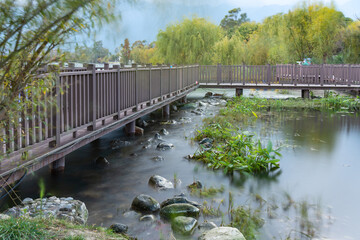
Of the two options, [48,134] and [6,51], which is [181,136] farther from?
[6,51]

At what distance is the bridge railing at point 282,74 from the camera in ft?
60.8

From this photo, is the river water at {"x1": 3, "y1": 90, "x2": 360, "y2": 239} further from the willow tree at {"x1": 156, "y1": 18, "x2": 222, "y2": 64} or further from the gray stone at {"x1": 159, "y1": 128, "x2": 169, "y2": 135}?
the willow tree at {"x1": 156, "y1": 18, "x2": 222, "y2": 64}

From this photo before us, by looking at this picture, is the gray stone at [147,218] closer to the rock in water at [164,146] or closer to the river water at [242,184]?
the river water at [242,184]

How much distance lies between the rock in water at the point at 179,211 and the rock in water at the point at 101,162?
2538 millimetres

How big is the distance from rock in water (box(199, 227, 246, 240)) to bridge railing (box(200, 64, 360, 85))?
15.8 m

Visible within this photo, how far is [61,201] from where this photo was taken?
193 inches

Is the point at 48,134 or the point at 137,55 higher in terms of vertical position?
the point at 137,55

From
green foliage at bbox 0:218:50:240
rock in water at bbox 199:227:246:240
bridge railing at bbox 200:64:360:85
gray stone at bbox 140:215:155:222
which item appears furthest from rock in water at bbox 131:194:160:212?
bridge railing at bbox 200:64:360:85

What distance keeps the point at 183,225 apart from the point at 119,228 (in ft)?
2.26

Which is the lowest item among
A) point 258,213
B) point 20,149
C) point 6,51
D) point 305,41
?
point 258,213

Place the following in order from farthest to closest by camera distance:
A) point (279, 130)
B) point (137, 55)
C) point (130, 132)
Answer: point (137, 55)
point (279, 130)
point (130, 132)

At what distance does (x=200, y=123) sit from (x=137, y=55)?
2494 centimetres

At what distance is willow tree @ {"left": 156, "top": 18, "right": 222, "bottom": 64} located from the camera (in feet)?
80.8

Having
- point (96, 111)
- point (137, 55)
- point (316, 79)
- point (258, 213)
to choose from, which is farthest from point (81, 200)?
point (137, 55)
